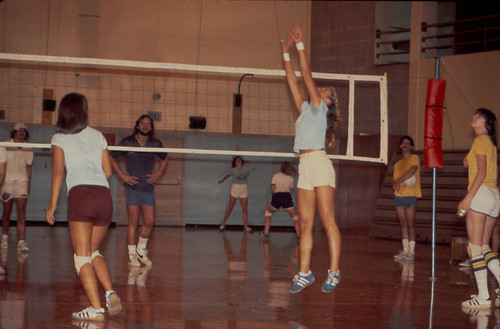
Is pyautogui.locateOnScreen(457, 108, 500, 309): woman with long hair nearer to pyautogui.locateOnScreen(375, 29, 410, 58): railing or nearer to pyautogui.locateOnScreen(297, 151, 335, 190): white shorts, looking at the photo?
pyautogui.locateOnScreen(297, 151, 335, 190): white shorts

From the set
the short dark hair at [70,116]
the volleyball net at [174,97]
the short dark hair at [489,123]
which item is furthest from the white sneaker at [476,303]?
the volleyball net at [174,97]

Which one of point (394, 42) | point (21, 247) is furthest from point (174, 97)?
point (21, 247)

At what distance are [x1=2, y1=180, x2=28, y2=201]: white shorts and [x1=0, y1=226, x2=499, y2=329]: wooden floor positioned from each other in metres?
0.80

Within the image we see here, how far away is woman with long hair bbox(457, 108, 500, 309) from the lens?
5.45 m

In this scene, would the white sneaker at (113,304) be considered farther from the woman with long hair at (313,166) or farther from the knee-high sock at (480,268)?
the knee-high sock at (480,268)

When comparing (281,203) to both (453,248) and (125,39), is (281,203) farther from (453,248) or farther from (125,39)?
(125,39)

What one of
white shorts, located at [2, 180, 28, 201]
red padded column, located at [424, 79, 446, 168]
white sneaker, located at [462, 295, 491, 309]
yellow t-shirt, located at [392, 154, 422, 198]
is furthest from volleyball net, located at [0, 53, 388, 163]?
white sneaker, located at [462, 295, 491, 309]

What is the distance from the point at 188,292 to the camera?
596cm

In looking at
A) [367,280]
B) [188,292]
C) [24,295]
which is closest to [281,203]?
[367,280]

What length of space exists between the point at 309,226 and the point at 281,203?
696 cm

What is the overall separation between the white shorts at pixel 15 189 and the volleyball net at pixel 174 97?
5.62 metres

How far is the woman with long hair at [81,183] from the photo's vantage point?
448cm

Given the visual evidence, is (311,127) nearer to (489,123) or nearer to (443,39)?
(489,123)

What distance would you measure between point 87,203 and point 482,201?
132 inches
